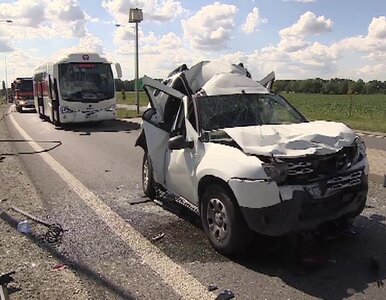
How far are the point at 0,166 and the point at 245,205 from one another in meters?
7.90

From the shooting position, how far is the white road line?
428cm

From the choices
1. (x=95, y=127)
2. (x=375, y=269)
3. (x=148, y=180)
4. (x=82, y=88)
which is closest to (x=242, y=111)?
(x=148, y=180)

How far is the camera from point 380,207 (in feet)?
22.6

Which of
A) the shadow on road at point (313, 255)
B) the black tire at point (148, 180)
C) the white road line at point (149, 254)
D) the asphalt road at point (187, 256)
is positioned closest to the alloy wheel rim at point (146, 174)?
the black tire at point (148, 180)

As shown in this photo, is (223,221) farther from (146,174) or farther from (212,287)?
(146,174)

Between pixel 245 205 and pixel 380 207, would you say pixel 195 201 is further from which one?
pixel 380 207

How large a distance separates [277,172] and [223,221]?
848mm

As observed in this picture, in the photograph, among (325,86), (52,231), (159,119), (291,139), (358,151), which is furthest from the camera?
(325,86)

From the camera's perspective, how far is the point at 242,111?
19.6ft

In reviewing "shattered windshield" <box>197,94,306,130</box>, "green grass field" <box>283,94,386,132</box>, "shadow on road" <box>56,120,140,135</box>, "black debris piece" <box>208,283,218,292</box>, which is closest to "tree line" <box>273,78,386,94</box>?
"green grass field" <box>283,94,386,132</box>

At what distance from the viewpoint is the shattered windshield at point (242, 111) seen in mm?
5770

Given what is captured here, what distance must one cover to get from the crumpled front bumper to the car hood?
33 cm

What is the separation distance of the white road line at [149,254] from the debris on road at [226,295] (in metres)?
0.06

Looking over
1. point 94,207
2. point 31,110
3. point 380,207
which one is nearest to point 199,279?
point 94,207
